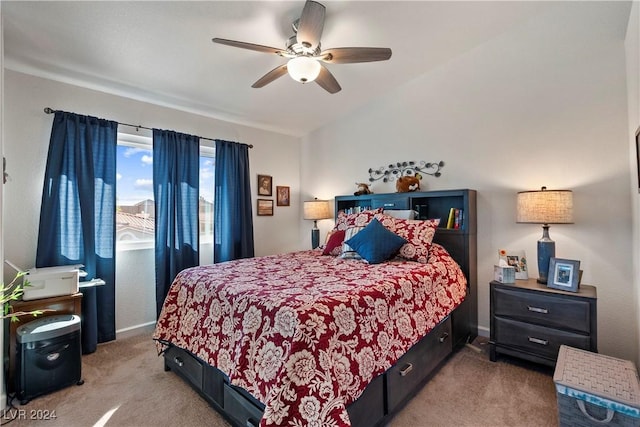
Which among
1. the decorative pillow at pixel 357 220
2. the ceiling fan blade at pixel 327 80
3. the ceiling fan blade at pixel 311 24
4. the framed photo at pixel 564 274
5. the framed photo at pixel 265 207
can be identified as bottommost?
the framed photo at pixel 564 274

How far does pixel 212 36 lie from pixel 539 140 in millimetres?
2957

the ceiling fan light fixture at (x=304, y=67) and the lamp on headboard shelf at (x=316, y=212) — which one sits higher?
the ceiling fan light fixture at (x=304, y=67)

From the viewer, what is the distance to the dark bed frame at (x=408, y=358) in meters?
1.51

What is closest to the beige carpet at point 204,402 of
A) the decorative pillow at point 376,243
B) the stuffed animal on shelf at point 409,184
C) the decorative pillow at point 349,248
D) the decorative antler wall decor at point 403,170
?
the decorative pillow at point 376,243

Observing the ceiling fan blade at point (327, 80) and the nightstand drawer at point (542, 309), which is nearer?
the nightstand drawer at point (542, 309)

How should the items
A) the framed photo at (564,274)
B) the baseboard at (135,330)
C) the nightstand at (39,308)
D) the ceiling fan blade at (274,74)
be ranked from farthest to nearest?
the baseboard at (135,330), the ceiling fan blade at (274,74), the framed photo at (564,274), the nightstand at (39,308)

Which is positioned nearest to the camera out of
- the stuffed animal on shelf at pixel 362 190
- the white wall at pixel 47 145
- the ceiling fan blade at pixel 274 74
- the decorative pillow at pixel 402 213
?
the ceiling fan blade at pixel 274 74

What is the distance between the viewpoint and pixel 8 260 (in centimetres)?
239

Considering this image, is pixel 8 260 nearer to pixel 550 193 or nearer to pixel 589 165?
pixel 550 193

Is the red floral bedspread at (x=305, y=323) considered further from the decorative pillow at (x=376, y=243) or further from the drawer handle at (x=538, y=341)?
the drawer handle at (x=538, y=341)

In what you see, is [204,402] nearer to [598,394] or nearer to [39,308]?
[39,308]

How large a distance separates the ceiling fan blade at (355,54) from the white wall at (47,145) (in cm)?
214

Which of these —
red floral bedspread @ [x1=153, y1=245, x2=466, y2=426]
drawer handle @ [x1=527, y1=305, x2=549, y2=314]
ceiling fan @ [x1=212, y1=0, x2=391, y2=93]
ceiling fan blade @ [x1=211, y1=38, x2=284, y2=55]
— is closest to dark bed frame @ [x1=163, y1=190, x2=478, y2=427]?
red floral bedspread @ [x1=153, y1=245, x2=466, y2=426]

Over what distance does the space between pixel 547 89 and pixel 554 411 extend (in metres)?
2.52
